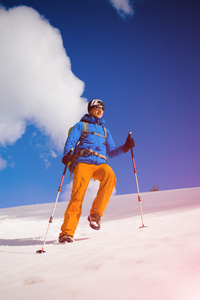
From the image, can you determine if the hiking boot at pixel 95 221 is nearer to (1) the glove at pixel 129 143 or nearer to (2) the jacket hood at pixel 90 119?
(1) the glove at pixel 129 143

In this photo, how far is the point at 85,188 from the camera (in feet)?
12.8

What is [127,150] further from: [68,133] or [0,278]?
[0,278]

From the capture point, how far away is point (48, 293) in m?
1.28

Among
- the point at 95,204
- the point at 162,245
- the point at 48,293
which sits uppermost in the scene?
the point at 95,204


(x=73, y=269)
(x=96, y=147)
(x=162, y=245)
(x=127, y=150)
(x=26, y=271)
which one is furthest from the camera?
(x=127, y=150)

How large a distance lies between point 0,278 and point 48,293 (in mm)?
703

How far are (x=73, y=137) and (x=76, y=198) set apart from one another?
1153 mm

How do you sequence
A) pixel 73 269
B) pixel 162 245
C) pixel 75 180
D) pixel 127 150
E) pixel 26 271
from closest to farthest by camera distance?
pixel 73 269 < pixel 26 271 < pixel 162 245 < pixel 75 180 < pixel 127 150

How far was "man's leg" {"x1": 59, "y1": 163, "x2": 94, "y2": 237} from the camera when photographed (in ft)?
11.4

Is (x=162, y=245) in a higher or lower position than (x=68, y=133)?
lower

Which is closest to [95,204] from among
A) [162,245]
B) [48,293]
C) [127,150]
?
[127,150]

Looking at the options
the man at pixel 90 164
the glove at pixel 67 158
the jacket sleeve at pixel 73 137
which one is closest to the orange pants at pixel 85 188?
the man at pixel 90 164

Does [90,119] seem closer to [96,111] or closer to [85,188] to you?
[96,111]

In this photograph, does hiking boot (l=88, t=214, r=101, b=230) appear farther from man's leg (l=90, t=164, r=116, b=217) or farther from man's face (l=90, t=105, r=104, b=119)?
man's face (l=90, t=105, r=104, b=119)
